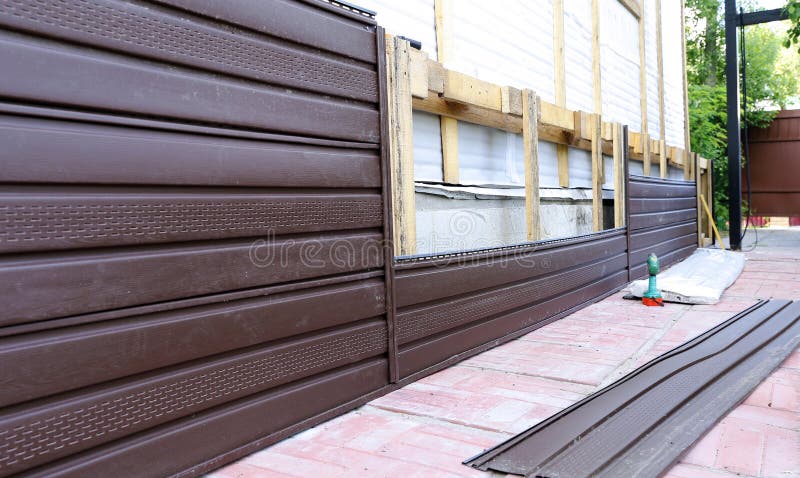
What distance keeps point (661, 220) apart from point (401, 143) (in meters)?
6.70

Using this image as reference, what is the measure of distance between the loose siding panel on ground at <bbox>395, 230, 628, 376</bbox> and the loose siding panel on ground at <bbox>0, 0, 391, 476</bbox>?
0.43m

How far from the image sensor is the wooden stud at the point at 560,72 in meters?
7.45

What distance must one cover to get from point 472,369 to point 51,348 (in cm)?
272

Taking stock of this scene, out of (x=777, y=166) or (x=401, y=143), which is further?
(x=777, y=166)

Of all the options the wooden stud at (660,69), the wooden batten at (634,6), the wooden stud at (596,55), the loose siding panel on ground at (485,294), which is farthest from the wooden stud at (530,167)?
the wooden stud at (660,69)

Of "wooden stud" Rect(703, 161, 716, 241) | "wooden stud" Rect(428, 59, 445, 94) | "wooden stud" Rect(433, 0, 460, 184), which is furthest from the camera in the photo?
"wooden stud" Rect(703, 161, 716, 241)

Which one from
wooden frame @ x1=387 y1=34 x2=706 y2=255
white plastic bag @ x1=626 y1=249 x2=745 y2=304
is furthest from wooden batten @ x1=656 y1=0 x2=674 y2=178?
wooden frame @ x1=387 y1=34 x2=706 y2=255

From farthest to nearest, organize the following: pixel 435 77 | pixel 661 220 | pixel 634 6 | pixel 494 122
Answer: pixel 634 6
pixel 661 220
pixel 494 122
pixel 435 77

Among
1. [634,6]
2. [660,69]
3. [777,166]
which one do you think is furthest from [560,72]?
[777,166]

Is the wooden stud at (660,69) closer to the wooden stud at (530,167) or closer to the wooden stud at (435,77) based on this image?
the wooden stud at (530,167)

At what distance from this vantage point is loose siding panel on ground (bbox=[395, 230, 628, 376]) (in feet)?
12.8

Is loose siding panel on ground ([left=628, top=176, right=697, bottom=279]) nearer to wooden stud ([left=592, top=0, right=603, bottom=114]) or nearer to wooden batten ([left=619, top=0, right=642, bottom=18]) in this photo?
Result: wooden stud ([left=592, top=0, right=603, bottom=114])

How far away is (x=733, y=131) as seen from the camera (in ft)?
41.8

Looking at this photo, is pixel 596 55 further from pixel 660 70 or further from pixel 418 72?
pixel 418 72
